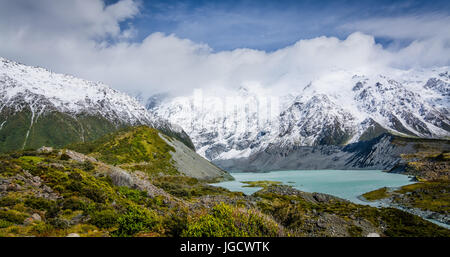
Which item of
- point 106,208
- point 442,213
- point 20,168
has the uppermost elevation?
point 20,168

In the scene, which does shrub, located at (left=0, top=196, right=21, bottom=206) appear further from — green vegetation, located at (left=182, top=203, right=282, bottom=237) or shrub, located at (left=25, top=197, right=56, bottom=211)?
green vegetation, located at (left=182, top=203, right=282, bottom=237)

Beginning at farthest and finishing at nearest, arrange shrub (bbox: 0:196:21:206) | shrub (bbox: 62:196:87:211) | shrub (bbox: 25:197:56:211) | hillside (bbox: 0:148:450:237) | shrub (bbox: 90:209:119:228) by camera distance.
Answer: shrub (bbox: 62:196:87:211) < shrub (bbox: 25:197:56:211) < shrub (bbox: 0:196:21:206) < shrub (bbox: 90:209:119:228) < hillside (bbox: 0:148:450:237)

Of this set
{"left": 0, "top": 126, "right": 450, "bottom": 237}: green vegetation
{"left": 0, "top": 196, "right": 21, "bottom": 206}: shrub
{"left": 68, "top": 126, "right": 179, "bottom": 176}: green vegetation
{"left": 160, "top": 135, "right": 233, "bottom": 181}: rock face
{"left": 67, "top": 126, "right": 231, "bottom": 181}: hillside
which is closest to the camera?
{"left": 0, "top": 126, "right": 450, "bottom": 237}: green vegetation

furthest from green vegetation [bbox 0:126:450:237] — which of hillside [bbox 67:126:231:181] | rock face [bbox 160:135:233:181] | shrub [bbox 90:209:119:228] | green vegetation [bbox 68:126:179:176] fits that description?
rock face [bbox 160:135:233:181]

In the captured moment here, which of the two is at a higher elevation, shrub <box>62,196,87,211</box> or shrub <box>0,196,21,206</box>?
shrub <box>0,196,21,206</box>

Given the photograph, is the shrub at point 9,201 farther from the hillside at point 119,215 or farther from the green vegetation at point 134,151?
the green vegetation at point 134,151

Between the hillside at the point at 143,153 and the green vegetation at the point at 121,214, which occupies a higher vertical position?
the hillside at the point at 143,153

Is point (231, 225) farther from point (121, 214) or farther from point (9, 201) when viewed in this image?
point (9, 201)

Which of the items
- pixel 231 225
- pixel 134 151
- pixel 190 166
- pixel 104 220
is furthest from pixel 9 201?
pixel 190 166

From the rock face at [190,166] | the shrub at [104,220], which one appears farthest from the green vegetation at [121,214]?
the rock face at [190,166]
